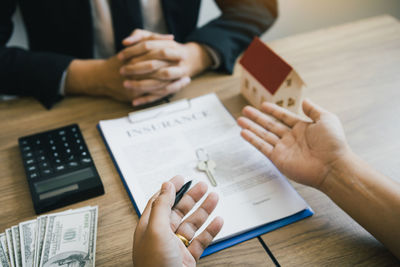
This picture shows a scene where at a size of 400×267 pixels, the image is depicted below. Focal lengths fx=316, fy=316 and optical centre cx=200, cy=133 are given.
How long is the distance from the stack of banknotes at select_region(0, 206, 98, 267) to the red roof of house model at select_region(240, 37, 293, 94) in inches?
19.9

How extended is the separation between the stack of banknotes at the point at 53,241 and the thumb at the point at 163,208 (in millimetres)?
150

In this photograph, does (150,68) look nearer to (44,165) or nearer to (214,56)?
(214,56)

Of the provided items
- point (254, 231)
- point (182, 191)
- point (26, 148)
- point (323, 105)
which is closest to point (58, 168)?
point (26, 148)

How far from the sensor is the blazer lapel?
3.51 feet

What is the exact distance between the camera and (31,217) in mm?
613

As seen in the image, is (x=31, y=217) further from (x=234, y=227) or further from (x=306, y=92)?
(x=306, y=92)

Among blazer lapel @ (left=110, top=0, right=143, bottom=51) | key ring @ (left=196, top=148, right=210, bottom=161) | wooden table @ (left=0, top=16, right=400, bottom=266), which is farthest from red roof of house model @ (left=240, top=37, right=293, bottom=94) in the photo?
blazer lapel @ (left=110, top=0, right=143, bottom=51)

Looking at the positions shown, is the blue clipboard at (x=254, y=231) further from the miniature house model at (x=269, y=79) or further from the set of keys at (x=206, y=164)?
the miniature house model at (x=269, y=79)

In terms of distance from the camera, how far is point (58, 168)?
0.68m

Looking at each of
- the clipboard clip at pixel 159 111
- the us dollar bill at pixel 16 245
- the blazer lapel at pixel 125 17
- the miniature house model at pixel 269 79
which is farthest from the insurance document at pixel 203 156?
the blazer lapel at pixel 125 17

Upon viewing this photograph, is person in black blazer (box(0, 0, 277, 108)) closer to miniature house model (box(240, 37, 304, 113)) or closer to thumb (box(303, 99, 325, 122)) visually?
miniature house model (box(240, 37, 304, 113))

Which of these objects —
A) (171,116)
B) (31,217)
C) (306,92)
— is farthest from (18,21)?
(306,92)

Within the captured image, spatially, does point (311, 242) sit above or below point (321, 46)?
below

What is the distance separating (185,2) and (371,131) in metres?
0.80
